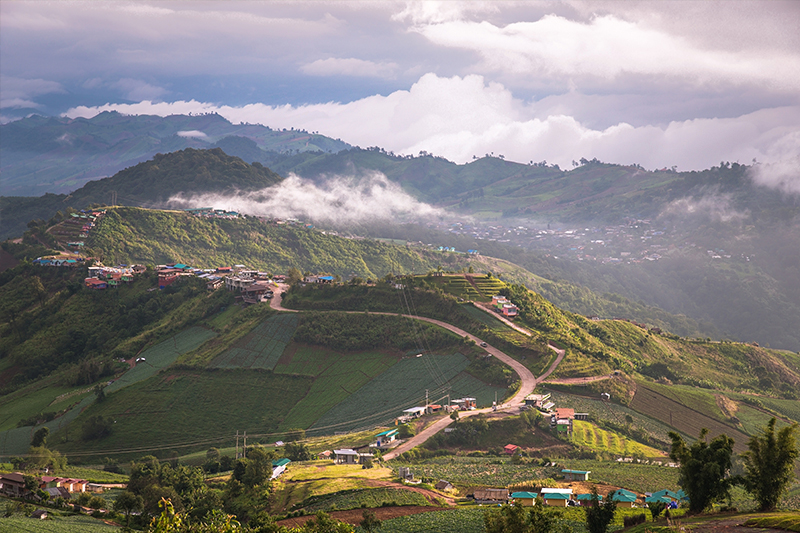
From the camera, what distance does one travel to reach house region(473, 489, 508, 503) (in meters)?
40.1

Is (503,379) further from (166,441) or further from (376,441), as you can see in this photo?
(166,441)

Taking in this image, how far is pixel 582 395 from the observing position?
62.6 meters

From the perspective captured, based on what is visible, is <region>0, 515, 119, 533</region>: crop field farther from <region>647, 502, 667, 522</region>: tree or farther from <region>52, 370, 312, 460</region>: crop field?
<region>647, 502, 667, 522</region>: tree

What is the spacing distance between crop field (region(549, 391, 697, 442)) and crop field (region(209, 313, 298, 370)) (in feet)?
105

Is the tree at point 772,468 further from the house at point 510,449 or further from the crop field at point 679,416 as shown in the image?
the crop field at point 679,416

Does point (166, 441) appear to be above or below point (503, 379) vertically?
below

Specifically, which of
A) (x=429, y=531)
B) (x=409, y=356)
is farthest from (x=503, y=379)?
(x=429, y=531)

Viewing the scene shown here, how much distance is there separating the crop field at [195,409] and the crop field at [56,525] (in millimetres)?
21767

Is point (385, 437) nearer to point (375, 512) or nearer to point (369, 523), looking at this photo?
point (375, 512)

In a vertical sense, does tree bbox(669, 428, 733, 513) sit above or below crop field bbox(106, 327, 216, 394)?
above

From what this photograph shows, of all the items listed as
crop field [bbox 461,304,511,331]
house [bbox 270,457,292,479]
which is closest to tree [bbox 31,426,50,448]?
house [bbox 270,457,292,479]

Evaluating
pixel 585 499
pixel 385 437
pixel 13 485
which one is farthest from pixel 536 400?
pixel 13 485

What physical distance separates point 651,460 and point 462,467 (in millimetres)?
15290

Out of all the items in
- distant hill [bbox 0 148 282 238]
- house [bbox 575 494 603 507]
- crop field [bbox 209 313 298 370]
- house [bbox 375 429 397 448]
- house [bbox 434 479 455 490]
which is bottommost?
house [bbox 375 429 397 448]
